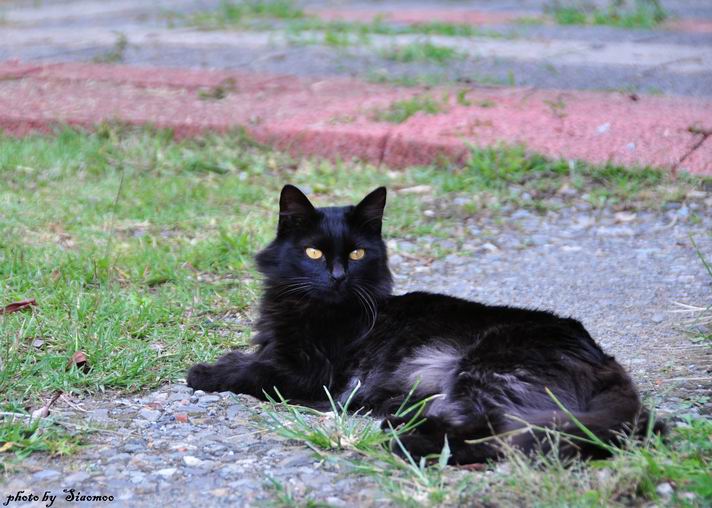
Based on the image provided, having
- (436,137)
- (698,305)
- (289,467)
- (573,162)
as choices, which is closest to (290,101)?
(436,137)

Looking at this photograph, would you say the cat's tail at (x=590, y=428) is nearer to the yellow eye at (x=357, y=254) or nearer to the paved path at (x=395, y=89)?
the yellow eye at (x=357, y=254)

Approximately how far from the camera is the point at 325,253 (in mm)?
3451

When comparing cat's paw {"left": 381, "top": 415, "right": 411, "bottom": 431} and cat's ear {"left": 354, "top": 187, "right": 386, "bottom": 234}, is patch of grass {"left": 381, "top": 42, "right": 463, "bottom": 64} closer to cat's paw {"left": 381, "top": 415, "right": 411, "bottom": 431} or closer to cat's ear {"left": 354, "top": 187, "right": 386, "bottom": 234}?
cat's ear {"left": 354, "top": 187, "right": 386, "bottom": 234}

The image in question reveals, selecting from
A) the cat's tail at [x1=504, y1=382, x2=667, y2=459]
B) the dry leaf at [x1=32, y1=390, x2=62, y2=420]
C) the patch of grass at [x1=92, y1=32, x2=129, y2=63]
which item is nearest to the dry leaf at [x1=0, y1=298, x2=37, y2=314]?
the dry leaf at [x1=32, y1=390, x2=62, y2=420]

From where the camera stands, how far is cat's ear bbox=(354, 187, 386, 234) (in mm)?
3520

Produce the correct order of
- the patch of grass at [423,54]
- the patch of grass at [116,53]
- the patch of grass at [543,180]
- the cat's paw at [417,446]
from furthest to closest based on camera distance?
the patch of grass at [116,53]
the patch of grass at [423,54]
the patch of grass at [543,180]
the cat's paw at [417,446]

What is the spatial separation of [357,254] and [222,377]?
667 mm

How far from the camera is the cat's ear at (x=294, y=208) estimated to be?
3.45 metres

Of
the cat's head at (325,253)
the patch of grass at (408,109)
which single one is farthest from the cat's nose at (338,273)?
the patch of grass at (408,109)

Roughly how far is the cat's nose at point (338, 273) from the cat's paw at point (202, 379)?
0.53 metres

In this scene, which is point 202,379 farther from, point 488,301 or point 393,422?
point 488,301

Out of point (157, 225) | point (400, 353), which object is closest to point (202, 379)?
point (400, 353)

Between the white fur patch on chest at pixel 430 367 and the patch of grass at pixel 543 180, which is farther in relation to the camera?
the patch of grass at pixel 543 180

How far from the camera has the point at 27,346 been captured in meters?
3.52
